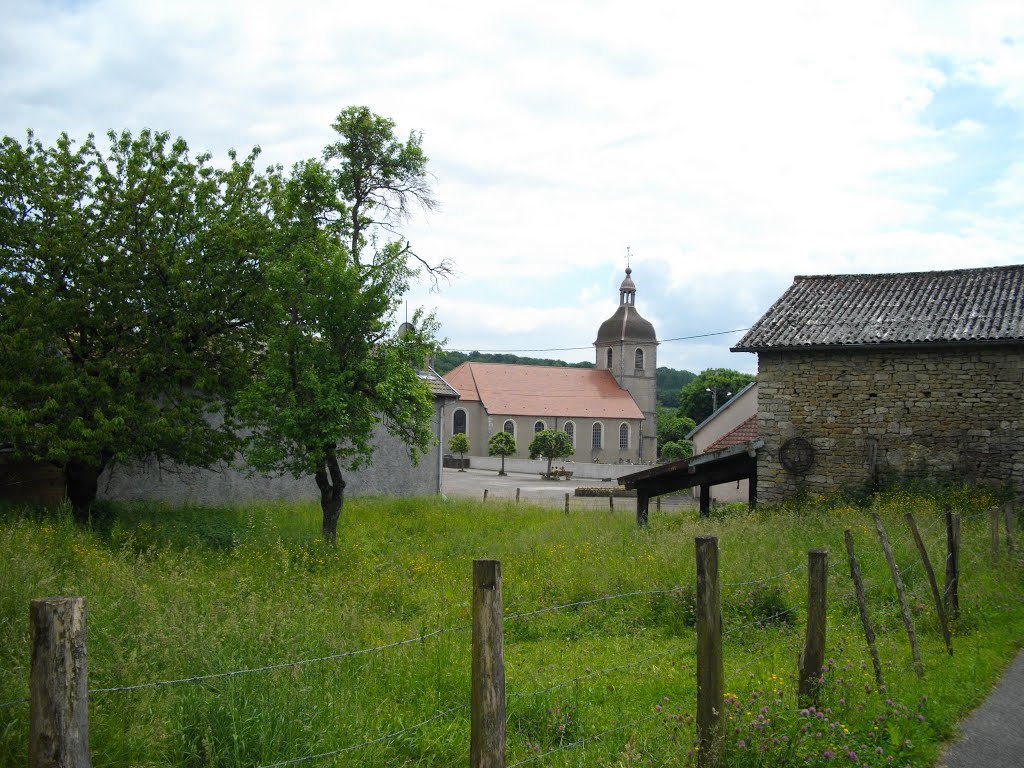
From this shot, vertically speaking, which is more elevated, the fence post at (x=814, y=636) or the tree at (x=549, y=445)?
the tree at (x=549, y=445)

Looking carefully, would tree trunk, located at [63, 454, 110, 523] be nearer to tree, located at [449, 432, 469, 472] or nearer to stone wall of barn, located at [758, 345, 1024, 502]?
stone wall of barn, located at [758, 345, 1024, 502]

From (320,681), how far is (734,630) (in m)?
4.13

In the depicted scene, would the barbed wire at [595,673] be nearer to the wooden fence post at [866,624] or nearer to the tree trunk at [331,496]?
the wooden fence post at [866,624]

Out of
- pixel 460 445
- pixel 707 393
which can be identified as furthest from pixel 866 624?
pixel 707 393

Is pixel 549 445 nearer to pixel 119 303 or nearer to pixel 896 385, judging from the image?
pixel 896 385

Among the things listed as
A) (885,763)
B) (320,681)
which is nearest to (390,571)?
(320,681)

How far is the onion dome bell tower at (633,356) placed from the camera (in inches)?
2763

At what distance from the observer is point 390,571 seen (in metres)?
12.0

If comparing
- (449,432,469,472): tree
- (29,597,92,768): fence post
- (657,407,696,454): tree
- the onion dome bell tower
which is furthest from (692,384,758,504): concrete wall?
(657,407,696,454): tree

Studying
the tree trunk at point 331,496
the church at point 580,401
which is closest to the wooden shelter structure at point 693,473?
the tree trunk at point 331,496

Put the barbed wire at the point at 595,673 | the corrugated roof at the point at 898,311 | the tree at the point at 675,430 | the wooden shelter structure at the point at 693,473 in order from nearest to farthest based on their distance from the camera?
the barbed wire at the point at 595,673
the corrugated roof at the point at 898,311
the wooden shelter structure at the point at 693,473
the tree at the point at 675,430

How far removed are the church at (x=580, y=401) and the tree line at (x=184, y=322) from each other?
4454 centimetres

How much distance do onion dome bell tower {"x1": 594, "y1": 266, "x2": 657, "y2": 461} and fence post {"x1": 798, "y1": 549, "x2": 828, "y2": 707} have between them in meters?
63.4

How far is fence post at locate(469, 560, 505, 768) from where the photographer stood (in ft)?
12.2
